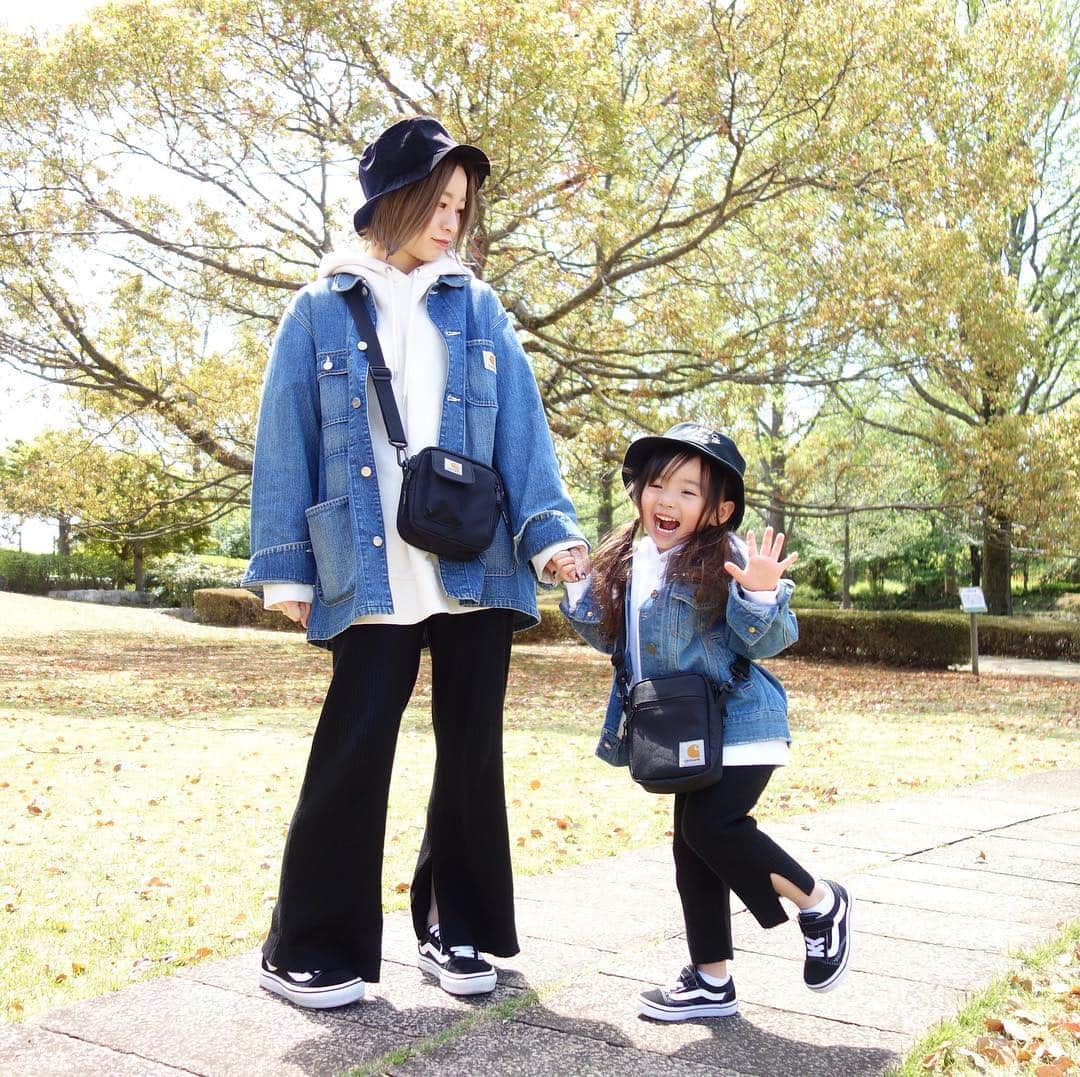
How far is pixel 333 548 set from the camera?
99.8 inches

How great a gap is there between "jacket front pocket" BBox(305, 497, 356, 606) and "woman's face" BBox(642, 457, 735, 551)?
666 mm

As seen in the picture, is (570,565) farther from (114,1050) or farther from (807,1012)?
(114,1050)

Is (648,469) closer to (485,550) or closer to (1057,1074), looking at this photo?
(485,550)

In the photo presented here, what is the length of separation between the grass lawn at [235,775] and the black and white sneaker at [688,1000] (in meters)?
1.29

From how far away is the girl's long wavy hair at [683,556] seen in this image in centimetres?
252

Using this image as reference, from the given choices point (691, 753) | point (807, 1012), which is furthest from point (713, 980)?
point (691, 753)

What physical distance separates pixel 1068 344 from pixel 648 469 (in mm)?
21648

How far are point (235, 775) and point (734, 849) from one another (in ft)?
14.6

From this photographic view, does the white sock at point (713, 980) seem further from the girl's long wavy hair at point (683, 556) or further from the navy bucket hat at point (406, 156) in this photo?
the navy bucket hat at point (406, 156)

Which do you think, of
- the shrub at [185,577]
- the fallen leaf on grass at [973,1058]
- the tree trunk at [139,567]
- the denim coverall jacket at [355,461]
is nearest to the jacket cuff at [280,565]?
the denim coverall jacket at [355,461]

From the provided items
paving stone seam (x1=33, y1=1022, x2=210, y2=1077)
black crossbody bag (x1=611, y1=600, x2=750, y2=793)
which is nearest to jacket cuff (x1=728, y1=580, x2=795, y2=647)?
black crossbody bag (x1=611, y1=600, x2=750, y2=793)

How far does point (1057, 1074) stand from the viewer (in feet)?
7.39

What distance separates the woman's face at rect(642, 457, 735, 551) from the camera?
103 inches

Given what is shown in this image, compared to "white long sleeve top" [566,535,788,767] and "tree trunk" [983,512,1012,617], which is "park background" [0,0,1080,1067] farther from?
"tree trunk" [983,512,1012,617]
